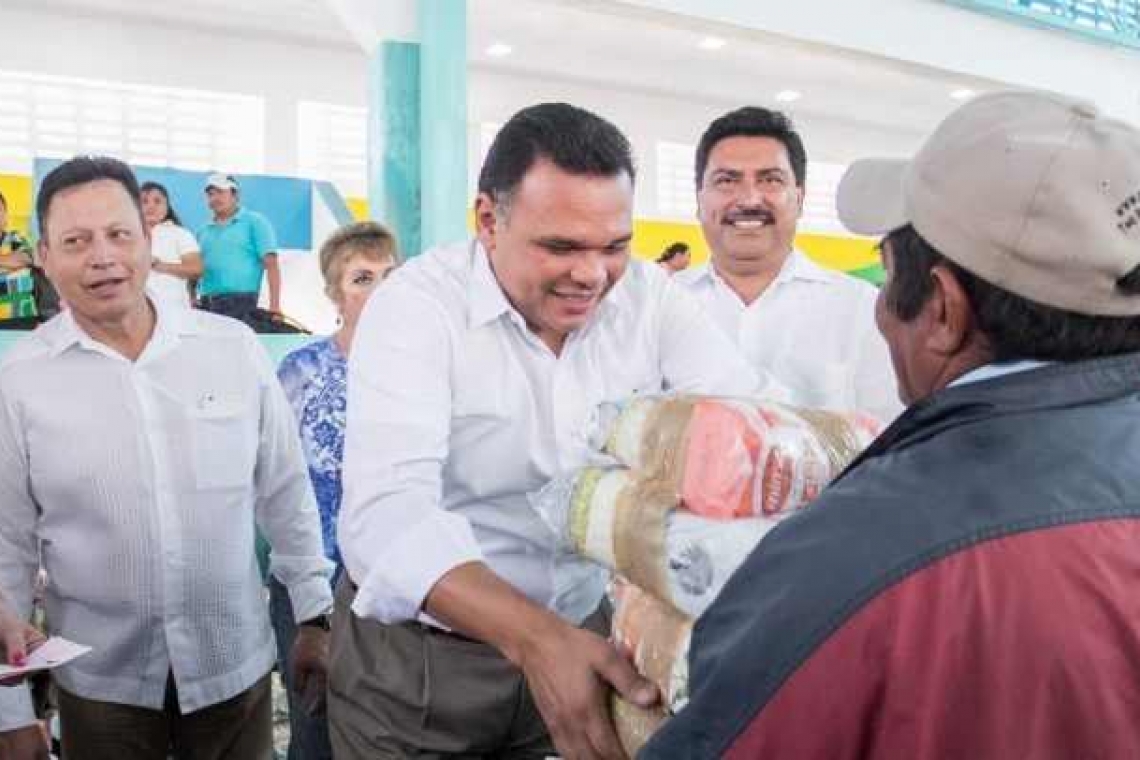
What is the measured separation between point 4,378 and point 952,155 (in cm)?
188

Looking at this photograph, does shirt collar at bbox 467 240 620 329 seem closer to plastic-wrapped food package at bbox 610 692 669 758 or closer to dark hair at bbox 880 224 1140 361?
plastic-wrapped food package at bbox 610 692 669 758

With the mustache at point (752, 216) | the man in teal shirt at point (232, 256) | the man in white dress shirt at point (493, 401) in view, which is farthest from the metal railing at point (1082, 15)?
the man in white dress shirt at point (493, 401)

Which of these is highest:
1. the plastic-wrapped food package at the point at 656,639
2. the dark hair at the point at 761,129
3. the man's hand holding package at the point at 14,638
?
the dark hair at the point at 761,129

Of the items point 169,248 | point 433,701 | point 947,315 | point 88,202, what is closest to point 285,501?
point 88,202

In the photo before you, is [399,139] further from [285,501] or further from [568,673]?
[568,673]

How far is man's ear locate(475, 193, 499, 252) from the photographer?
4.69 feet

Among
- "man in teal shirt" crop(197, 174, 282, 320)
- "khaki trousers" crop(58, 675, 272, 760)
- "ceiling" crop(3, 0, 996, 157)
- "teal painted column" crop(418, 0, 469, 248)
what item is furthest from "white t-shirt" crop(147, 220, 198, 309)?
"khaki trousers" crop(58, 675, 272, 760)

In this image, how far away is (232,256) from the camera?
748 centimetres

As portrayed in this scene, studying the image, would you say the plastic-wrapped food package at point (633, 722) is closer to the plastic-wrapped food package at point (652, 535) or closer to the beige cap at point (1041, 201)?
the plastic-wrapped food package at point (652, 535)

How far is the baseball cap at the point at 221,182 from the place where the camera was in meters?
7.50

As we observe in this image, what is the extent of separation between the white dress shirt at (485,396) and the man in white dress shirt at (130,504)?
79 centimetres

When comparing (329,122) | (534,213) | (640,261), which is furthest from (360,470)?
(329,122)

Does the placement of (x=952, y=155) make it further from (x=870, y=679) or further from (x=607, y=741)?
(x=607, y=741)

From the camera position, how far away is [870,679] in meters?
0.71
